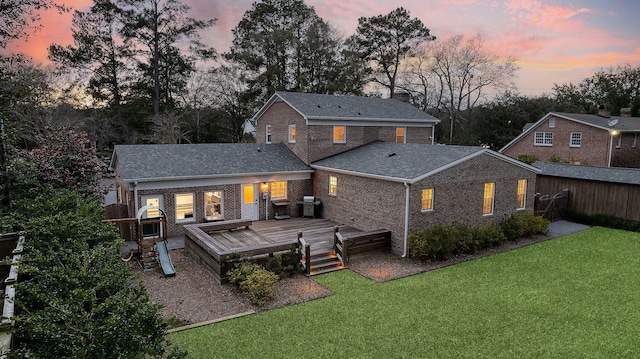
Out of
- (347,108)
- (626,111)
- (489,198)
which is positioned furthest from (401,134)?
(626,111)

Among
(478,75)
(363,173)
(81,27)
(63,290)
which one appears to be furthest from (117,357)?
(478,75)

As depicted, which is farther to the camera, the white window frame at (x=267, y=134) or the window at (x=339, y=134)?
the white window frame at (x=267, y=134)

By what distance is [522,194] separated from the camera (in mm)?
18750

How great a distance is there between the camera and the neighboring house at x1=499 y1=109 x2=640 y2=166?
29656mm

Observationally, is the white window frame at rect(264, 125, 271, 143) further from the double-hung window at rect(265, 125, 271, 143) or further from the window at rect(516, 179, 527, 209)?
the window at rect(516, 179, 527, 209)

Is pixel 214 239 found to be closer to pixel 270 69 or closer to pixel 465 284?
pixel 465 284

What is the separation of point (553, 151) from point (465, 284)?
26.8 meters

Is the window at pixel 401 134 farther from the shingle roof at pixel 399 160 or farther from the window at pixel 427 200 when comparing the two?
the window at pixel 427 200

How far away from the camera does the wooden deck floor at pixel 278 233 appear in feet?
46.5

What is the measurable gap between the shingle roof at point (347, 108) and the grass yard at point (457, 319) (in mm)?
10948

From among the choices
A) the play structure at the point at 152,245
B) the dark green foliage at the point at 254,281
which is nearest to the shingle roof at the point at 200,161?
the play structure at the point at 152,245

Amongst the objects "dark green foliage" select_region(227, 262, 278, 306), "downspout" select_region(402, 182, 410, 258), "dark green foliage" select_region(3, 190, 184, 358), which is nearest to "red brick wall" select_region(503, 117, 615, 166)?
"downspout" select_region(402, 182, 410, 258)

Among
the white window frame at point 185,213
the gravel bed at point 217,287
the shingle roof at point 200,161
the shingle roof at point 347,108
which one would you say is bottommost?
the gravel bed at point 217,287

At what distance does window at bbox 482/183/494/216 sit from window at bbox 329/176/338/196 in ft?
23.1
